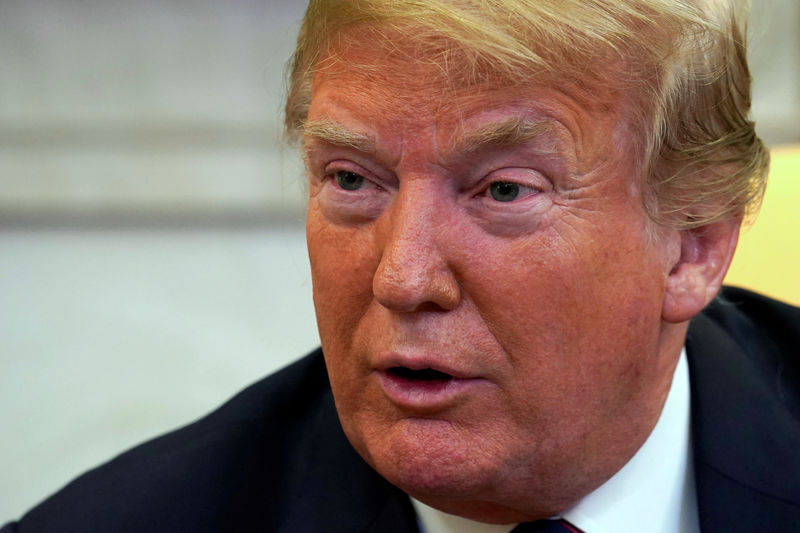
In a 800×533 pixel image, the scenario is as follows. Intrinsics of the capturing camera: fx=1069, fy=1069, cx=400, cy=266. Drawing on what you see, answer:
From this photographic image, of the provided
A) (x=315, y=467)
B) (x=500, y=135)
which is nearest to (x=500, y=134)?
(x=500, y=135)

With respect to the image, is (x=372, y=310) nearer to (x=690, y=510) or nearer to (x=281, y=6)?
(x=690, y=510)

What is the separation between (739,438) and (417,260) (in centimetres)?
64

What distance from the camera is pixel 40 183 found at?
11.9 ft

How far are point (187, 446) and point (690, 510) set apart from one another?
30.9 inches

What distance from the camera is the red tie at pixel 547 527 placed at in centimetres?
146

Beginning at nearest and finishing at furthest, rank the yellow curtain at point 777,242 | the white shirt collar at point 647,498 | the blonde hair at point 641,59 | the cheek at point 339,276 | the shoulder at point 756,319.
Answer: the blonde hair at point 641,59
the cheek at point 339,276
the white shirt collar at point 647,498
the shoulder at point 756,319
the yellow curtain at point 777,242

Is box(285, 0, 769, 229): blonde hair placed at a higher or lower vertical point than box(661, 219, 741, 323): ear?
higher

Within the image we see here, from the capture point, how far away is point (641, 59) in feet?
4.30

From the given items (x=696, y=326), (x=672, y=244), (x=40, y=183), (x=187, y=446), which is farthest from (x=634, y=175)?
(x=40, y=183)

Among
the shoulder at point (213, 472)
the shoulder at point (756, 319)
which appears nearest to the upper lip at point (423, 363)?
Result: the shoulder at point (213, 472)

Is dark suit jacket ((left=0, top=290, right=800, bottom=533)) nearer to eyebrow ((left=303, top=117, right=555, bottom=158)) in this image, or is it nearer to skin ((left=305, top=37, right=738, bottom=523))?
skin ((left=305, top=37, right=738, bottom=523))

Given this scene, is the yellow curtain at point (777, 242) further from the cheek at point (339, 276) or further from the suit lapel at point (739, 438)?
the cheek at point (339, 276)

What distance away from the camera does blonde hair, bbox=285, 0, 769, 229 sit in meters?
1.25

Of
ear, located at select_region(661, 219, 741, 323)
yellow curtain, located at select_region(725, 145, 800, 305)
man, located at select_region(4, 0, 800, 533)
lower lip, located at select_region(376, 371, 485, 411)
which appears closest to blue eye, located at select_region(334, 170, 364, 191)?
man, located at select_region(4, 0, 800, 533)
